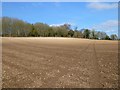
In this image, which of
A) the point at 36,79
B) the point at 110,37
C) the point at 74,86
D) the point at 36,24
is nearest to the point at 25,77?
the point at 36,79

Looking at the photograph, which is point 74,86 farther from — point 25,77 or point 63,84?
point 25,77

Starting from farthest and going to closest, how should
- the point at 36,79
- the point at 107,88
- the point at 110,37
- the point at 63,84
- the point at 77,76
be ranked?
the point at 110,37
the point at 77,76
the point at 36,79
the point at 63,84
the point at 107,88

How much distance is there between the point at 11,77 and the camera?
8.23 meters

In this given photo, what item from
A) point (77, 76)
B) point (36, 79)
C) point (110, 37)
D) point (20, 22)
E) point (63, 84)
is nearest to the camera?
point (63, 84)

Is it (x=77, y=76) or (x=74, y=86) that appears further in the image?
(x=77, y=76)

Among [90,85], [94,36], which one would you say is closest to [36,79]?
[90,85]

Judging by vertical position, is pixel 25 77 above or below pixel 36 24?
below

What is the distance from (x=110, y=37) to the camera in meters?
165

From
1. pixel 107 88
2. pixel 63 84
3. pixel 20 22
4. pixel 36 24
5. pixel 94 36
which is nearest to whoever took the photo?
pixel 107 88

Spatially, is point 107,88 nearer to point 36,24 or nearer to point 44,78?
point 44,78

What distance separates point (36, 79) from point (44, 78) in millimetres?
A: 403

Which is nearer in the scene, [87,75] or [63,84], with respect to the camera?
[63,84]

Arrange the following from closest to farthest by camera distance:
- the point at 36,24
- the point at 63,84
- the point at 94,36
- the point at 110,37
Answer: the point at 63,84, the point at 36,24, the point at 94,36, the point at 110,37

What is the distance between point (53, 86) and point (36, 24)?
359 feet
